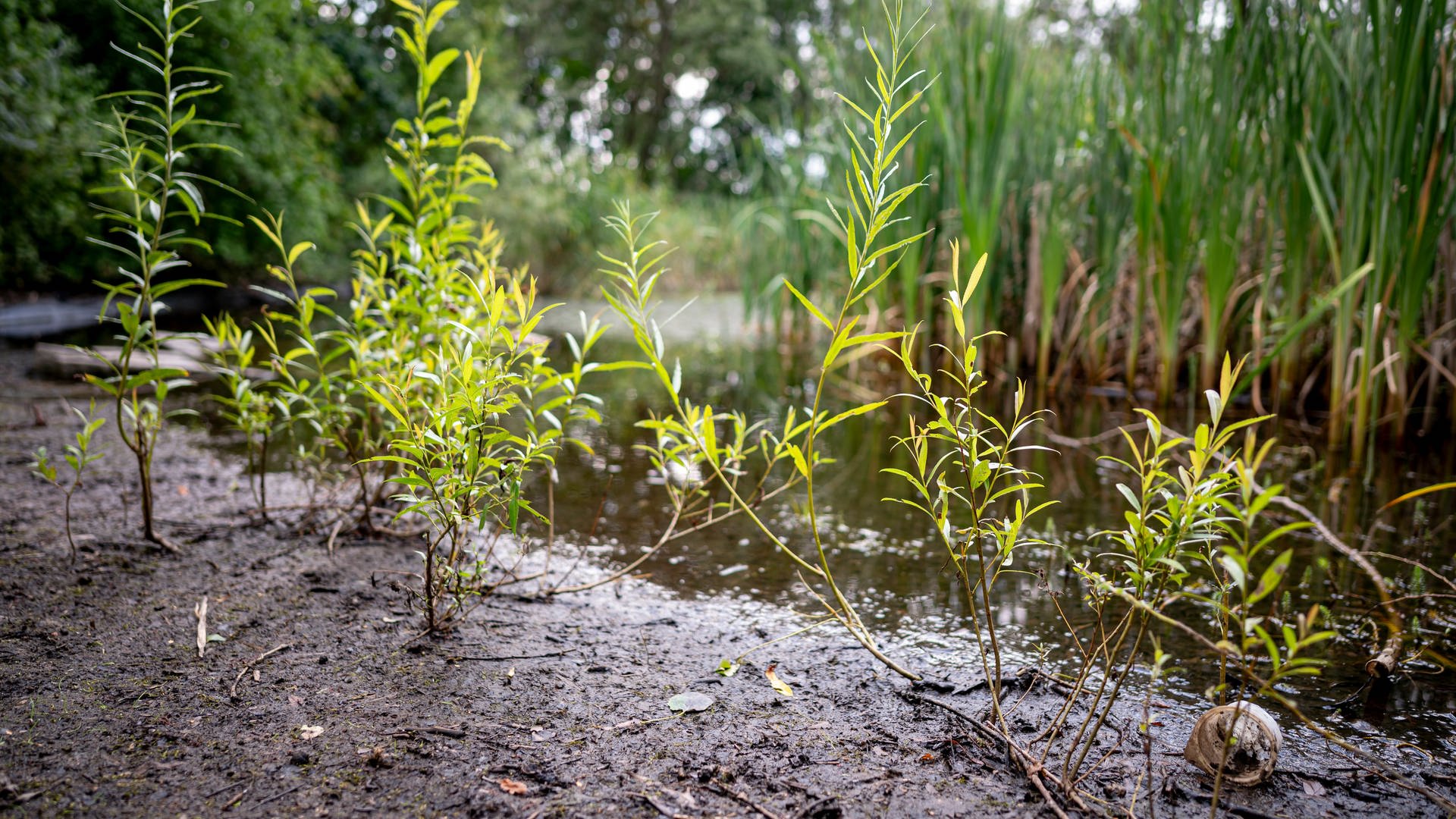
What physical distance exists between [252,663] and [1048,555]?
5.94 feet

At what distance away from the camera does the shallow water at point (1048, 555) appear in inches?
58.1

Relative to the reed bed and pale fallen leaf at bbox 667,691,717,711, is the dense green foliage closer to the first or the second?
the reed bed

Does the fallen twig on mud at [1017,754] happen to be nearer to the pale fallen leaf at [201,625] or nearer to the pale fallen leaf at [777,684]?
the pale fallen leaf at [777,684]

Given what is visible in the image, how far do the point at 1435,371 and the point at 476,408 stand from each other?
3858 millimetres

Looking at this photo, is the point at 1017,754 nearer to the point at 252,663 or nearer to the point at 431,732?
the point at 431,732

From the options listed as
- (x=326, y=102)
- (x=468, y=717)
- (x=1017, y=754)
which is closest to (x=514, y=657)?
(x=468, y=717)

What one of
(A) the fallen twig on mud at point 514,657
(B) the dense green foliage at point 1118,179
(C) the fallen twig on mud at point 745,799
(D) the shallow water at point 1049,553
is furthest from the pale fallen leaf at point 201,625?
(B) the dense green foliage at point 1118,179

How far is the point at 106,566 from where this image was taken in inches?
68.6

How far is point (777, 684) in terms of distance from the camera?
1421mm

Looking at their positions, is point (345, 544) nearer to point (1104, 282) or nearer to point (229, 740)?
point (229, 740)

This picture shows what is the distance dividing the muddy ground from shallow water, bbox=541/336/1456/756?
0.17 m

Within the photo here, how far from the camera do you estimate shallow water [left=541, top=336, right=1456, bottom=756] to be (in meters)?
1.48

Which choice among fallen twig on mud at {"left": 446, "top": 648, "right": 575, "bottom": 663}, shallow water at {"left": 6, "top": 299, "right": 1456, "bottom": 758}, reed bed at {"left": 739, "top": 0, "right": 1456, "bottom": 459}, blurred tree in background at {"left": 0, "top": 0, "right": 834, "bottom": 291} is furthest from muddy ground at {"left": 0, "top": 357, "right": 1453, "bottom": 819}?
reed bed at {"left": 739, "top": 0, "right": 1456, "bottom": 459}

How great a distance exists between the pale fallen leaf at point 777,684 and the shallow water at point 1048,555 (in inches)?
10.8
